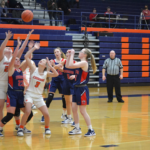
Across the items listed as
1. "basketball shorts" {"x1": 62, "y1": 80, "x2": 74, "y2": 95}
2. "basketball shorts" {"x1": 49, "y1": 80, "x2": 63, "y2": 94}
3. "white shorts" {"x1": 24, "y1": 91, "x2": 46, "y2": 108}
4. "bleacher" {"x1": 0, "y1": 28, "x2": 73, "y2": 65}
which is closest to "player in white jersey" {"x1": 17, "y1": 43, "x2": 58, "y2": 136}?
"white shorts" {"x1": 24, "y1": 91, "x2": 46, "y2": 108}

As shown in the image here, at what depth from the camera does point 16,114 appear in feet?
19.9

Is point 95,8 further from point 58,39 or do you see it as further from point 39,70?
point 39,70

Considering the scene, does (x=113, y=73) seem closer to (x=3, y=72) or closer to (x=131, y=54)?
(x=3, y=72)

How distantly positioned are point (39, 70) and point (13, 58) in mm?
→ 611

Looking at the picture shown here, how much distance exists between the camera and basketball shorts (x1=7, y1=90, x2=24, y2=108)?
5.65 metres

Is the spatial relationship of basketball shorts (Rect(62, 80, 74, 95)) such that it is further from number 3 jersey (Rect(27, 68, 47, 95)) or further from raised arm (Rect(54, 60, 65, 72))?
number 3 jersey (Rect(27, 68, 47, 95))

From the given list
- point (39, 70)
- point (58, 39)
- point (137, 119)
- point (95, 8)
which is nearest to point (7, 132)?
point (39, 70)

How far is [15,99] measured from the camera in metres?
5.70

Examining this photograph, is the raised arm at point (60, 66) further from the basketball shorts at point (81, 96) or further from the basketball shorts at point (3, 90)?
the basketball shorts at point (3, 90)

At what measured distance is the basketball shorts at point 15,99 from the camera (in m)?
5.65

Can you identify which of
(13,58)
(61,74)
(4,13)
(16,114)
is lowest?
(16,114)

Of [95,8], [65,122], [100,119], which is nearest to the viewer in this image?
[65,122]

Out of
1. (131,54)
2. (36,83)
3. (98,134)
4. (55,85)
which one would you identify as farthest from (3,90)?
(131,54)

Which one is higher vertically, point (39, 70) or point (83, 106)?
point (39, 70)
